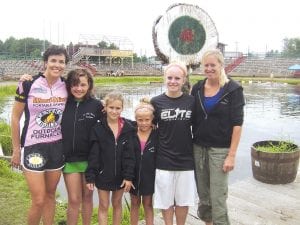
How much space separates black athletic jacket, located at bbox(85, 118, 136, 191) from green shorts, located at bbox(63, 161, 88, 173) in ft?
0.33

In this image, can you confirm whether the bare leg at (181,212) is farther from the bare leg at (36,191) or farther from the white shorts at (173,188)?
the bare leg at (36,191)

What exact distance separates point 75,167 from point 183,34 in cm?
169

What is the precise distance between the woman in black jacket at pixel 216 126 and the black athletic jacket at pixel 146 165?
1.21ft

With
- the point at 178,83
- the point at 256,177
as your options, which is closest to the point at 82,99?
the point at 178,83

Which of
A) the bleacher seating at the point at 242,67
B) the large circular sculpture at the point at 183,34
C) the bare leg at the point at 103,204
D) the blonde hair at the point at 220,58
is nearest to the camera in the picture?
the blonde hair at the point at 220,58

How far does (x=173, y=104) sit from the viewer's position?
3248 millimetres

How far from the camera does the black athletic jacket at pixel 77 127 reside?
10.7 ft

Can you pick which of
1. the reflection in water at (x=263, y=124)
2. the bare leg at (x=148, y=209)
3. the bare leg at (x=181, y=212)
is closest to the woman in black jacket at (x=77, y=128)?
the bare leg at (x=148, y=209)

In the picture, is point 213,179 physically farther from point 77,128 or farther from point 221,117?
point 77,128

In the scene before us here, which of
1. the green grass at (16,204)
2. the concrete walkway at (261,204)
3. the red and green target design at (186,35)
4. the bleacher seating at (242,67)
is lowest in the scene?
the green grass at (16,204)

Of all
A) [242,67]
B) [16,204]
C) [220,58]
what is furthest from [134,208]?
[242,67]

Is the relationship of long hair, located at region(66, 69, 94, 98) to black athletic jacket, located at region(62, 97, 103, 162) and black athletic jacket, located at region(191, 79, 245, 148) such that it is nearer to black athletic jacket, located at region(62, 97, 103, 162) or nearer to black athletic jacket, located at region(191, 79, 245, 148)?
black athletic jacket, located at region(62, 97, 103, 162)

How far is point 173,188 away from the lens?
3314mm

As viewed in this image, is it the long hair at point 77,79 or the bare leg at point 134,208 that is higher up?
the long hair at point 77,79
